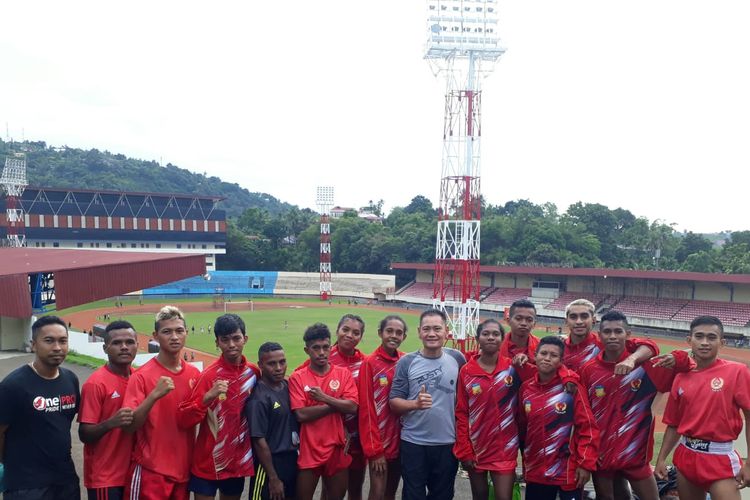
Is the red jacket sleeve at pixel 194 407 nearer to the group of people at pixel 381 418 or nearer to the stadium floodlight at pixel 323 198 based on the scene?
the group of people at pixel 381 418

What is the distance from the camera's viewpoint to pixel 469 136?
78.9ft

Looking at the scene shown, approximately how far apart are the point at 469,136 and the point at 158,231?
4245cm

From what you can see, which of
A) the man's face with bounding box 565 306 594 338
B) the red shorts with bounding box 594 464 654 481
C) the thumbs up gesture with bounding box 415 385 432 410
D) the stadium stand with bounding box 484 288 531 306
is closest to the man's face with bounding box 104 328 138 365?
the thumbs up gesture with bounding box 415 385 432 410

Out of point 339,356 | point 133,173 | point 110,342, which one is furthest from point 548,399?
point 133,173

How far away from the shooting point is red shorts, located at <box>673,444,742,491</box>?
4016mm

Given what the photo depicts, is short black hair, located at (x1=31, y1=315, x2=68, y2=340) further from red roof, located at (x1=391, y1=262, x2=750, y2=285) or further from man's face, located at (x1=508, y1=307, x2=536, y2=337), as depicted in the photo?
red roof, located at (x1=391, y1=262, x2=750, y2=285)

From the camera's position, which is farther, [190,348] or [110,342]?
[190,348]

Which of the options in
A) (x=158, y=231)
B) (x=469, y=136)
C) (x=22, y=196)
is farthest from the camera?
(x=158, y=231)

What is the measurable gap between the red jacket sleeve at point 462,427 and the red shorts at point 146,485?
213cm

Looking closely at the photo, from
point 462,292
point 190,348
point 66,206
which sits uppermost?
point 66,206

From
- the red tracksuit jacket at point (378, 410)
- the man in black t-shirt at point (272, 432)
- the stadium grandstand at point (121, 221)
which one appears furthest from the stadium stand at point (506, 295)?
the man in black t-shirt at point (272, 432)

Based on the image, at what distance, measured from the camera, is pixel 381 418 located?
456 cm

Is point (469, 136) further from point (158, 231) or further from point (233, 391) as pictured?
point (158, 231)

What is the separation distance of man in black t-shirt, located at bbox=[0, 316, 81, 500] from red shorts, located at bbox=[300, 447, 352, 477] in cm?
169
